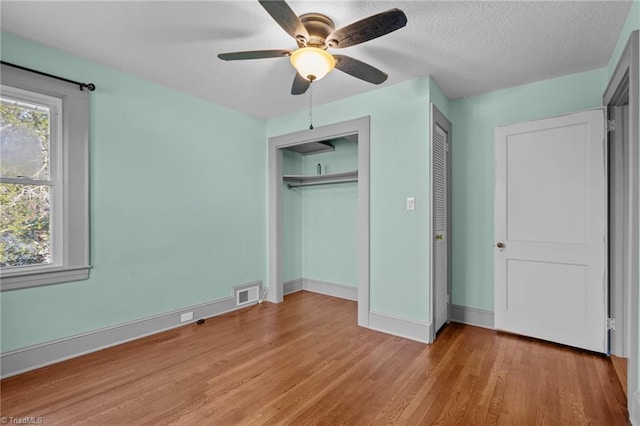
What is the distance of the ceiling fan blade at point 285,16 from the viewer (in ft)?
5.06

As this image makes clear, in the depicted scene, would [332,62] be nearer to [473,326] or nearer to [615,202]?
[615,202]

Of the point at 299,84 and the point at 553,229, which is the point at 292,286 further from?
the point at 553,229

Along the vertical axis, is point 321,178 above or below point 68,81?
below

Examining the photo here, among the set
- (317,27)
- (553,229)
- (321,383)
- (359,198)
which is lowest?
(321,383)

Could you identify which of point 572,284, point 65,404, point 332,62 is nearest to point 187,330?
point 65,404

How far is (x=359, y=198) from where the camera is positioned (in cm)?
342

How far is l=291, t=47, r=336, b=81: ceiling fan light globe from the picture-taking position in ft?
6.45

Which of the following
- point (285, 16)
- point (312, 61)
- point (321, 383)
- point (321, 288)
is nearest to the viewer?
point (285, 16)

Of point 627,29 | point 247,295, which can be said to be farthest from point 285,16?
point 247,295

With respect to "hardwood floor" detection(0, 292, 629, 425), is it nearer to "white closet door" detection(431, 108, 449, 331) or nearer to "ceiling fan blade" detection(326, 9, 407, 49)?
"white closet door" detection(431, 108, 449, 331)

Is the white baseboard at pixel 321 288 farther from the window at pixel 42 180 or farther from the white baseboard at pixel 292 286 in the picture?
the window at pixel 42 180

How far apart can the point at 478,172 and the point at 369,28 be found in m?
2.31

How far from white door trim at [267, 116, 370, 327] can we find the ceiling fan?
1.17 meters

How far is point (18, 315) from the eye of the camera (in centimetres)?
233
